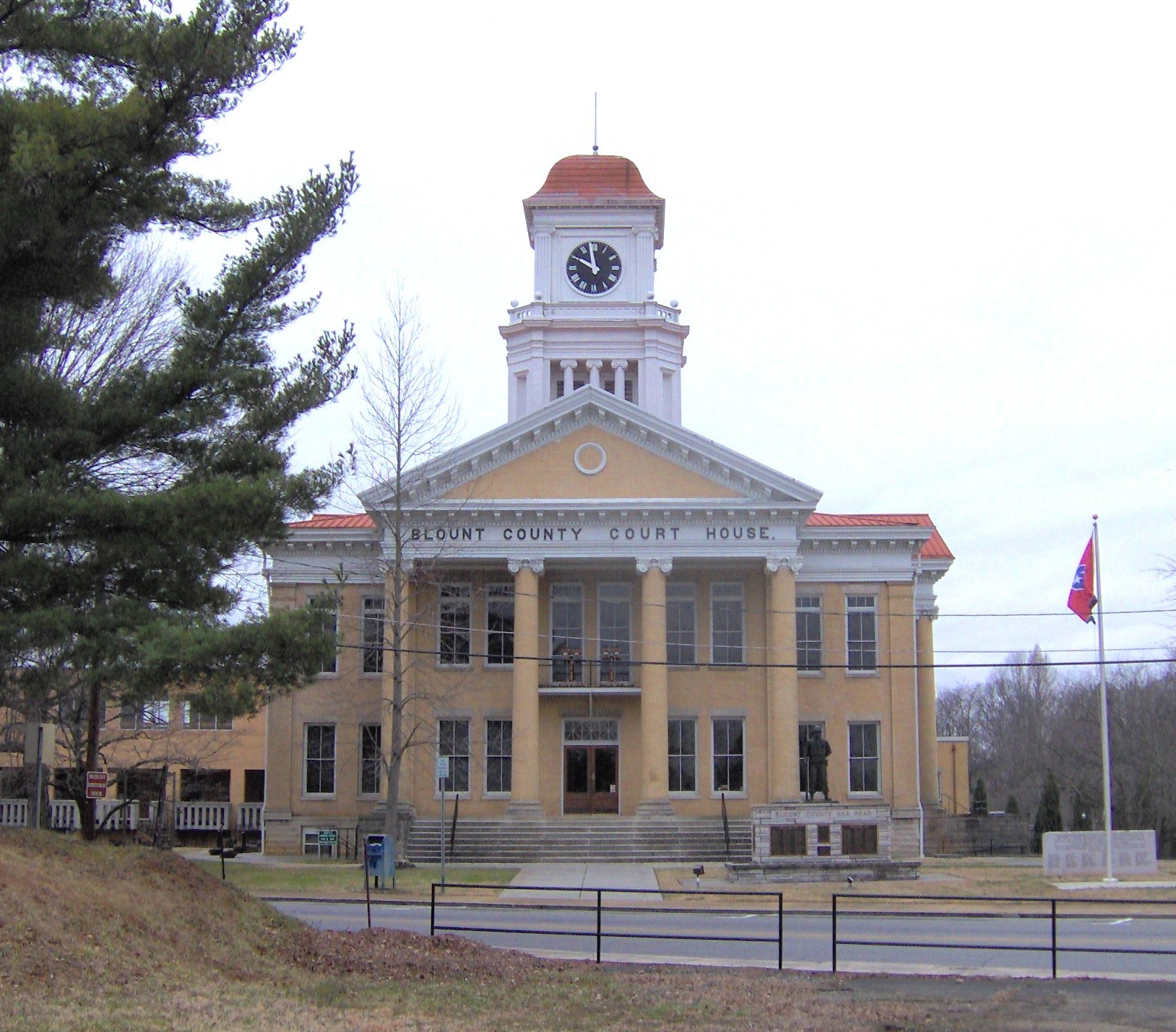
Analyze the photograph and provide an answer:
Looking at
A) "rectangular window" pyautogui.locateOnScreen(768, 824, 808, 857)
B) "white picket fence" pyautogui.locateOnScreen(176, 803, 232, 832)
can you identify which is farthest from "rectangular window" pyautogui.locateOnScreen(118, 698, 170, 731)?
"rectangular window" pyautogui.locateOnScreen(768, 824, 808, 857)

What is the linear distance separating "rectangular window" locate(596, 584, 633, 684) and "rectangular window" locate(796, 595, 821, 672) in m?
5.14

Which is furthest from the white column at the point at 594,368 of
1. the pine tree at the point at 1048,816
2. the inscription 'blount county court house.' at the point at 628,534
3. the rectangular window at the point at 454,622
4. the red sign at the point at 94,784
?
the red sign at the point at 94,784

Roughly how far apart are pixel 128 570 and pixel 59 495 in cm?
150

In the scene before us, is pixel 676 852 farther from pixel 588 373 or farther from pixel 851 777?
pixel 588 373

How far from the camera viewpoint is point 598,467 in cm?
4238

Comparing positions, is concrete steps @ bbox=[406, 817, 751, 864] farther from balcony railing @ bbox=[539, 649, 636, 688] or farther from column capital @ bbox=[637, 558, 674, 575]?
column capital @ bbox=[637, 558, 674, 575]

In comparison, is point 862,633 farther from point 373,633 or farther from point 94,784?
point 94,784

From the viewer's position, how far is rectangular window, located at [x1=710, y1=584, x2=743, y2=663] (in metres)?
44.0

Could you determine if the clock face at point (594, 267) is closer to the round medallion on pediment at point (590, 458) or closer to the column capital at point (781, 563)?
the round medallion on pediment at point (590, 458)

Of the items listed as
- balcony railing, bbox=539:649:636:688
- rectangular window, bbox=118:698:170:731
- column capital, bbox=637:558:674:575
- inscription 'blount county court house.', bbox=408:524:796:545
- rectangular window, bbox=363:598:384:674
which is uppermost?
inscription 'blount county court house.', bbox=408:524:796:545

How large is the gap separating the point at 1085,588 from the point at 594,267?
2407 centimetres

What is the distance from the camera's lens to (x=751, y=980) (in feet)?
52.7

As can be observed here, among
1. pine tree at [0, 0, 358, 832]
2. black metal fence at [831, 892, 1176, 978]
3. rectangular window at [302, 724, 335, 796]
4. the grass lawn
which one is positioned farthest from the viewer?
rectangular window at [302, 724, 335, 796]

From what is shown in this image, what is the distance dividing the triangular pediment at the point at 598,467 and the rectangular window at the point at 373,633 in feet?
13.4
